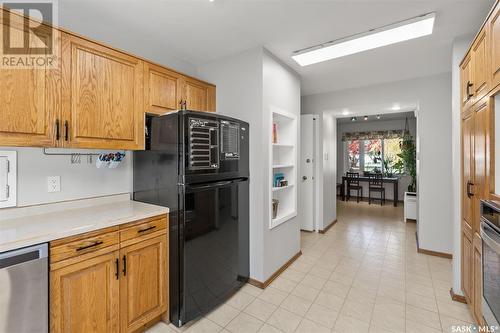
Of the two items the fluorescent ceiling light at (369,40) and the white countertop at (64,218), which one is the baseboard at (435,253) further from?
the white countertop at (64,218)

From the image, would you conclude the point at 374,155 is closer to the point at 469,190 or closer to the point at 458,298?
the point at 458,298

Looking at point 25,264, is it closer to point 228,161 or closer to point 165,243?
point 165,243

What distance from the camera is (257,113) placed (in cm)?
249

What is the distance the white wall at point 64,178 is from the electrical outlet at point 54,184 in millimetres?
21

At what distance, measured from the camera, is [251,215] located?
2564 mm

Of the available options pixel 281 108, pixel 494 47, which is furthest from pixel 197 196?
pixel 494 47

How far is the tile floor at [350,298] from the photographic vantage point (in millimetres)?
1916

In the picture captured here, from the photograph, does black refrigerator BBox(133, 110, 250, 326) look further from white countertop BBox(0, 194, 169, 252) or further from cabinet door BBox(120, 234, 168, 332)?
white countertop BBox(0, 194, 169, 252)

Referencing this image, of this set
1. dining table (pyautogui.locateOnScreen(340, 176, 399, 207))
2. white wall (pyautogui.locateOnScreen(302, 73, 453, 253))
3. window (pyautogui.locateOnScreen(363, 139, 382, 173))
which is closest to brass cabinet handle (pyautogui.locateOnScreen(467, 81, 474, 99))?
white wall (pyautogui.locateOnScreen(302, 73, 453, 253))

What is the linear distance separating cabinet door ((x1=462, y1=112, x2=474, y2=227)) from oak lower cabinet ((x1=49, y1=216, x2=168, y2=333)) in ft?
8.02

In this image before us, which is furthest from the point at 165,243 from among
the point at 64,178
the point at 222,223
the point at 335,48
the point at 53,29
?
the point at 335,48

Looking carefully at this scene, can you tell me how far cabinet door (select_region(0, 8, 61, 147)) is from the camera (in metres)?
1.39

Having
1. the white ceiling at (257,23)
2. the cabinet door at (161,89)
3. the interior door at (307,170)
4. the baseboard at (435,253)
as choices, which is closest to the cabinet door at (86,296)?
Result: the cabinet door at (161,89)

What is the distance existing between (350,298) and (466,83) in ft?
7.14
